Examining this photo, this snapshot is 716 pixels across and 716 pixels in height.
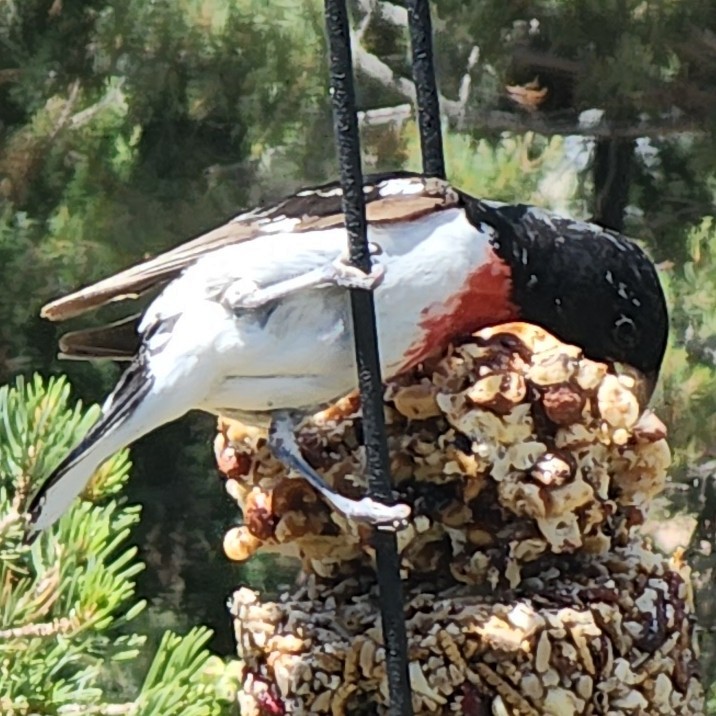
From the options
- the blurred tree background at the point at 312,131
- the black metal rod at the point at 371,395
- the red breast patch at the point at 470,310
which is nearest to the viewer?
the black metal rod at the point at 371,395

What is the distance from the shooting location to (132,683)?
4.71 feet

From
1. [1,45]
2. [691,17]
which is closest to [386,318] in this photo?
[691,17]

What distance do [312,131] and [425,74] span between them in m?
0.70

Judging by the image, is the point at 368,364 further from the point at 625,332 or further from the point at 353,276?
the point at 625,332

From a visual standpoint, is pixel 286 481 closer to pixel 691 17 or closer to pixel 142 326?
pixel 142 326

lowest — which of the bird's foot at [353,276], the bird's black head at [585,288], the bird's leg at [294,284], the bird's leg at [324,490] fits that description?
the bird's leg at [324,490]

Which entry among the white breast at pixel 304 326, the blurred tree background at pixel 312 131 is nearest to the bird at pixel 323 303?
the white breast at pixel 304 326

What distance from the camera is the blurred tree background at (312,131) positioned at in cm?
136

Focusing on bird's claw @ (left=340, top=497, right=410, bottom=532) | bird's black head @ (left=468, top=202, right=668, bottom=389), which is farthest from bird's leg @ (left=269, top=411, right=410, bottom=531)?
bird's black head @ (left=468, top=202, right=668, bottom=389)

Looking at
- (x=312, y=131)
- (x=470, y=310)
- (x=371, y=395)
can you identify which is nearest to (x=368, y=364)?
(x=371, y=395)

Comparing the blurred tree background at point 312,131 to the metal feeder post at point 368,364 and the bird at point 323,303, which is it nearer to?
the bird at point 323,303

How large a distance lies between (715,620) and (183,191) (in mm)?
738

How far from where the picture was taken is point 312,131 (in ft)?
4.64

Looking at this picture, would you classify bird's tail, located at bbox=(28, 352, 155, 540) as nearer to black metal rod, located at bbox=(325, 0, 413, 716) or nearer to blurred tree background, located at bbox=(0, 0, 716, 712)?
black metal rod, located at bbox=(325, 0, 413, 716)
